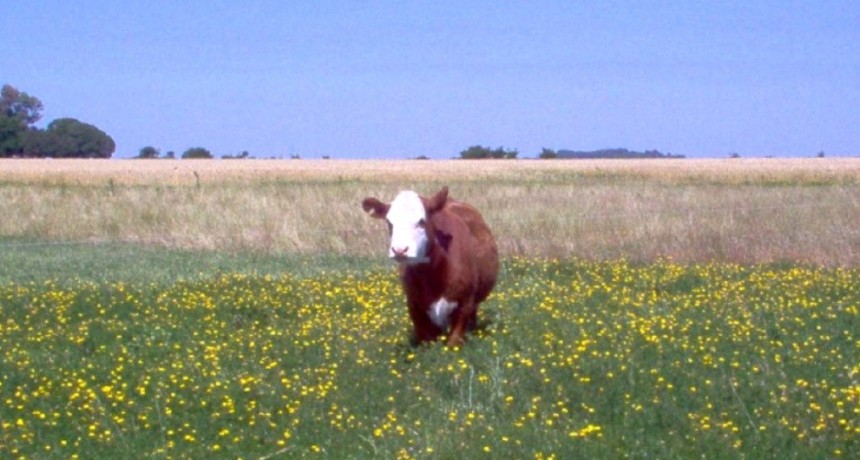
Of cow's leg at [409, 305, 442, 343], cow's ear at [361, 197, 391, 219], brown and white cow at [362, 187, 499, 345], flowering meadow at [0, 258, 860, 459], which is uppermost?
cow's ear at [361, 197, 391, 219]

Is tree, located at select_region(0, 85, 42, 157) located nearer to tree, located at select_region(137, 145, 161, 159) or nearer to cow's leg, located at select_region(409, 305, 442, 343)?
tree, located at select_region(137, 145, 161, 159)

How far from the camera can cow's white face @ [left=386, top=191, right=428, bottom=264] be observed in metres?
10.3

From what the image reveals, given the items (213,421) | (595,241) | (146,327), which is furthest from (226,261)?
(213,421)

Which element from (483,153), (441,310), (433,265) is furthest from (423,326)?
(483,153)

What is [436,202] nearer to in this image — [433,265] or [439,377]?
[433,265]

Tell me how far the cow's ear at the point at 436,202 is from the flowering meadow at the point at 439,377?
1152 millimetres

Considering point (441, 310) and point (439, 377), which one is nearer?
point (439, 377)

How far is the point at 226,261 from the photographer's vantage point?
Result: 20781mm

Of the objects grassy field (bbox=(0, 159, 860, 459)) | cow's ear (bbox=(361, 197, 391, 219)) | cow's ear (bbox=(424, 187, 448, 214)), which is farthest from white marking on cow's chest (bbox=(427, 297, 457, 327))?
cow's ear (bbox=(361, 197, 391, 219))

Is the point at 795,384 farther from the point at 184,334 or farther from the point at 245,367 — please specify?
the point at 184,334

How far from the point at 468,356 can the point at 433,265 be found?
949 millimetres

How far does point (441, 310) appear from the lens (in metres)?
10.9

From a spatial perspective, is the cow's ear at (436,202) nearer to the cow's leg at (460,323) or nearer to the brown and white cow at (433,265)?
the brown and white cow at (433,265)

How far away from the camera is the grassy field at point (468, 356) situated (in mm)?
8258
